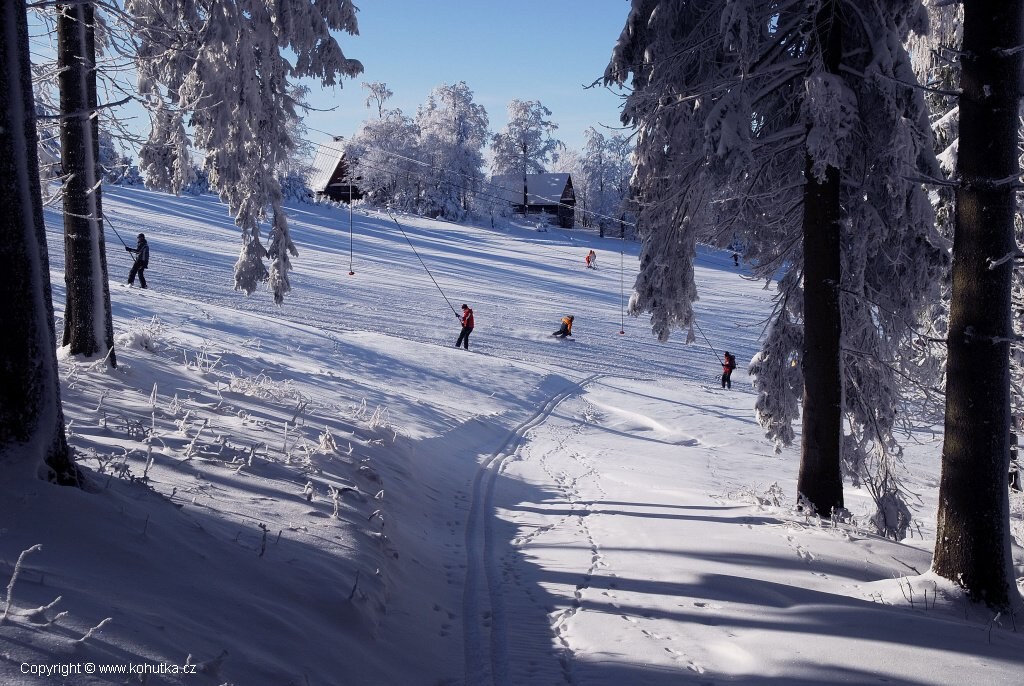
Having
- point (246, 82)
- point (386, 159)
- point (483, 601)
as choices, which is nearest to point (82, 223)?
point (246, 82)

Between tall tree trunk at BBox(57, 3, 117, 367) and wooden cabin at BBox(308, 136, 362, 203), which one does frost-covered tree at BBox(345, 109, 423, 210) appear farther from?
tall tree trunk at BBox(57, 3, 117, 367)

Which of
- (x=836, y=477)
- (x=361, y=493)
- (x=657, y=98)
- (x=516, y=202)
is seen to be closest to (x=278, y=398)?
(x=361, y=493)

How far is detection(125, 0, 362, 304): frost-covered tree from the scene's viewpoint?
9.76 meters

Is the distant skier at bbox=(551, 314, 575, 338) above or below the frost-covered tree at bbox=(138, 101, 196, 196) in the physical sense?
below

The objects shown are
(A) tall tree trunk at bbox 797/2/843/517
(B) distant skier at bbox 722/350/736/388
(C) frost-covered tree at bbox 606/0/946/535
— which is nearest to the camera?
(C) frost-covered tree at bbox 606/0/946/535

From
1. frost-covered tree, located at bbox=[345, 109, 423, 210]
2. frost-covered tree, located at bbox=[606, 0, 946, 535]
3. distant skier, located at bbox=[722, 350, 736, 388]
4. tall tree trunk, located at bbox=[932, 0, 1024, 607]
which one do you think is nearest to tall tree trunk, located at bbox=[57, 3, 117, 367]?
frost-covered tree, located at bbox=[606, 0, 946, 535]

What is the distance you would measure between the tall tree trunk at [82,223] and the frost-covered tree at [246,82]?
0.88 m

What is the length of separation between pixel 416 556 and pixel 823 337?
19.5ft

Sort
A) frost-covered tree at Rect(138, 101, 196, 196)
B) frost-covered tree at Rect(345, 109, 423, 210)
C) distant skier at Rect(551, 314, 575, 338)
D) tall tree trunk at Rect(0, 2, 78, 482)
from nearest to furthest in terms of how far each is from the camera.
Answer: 1. tall tree trunk at Rect(0, 2, 78, 482)
2. frost-covered tree at Rect(138, 101, 196, 196)
3. distant skier at Rect(551, 314, 575, 338)
4. frost-covered tree at Rect(345, 109, 423, 210)

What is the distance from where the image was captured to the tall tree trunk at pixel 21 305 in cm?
433

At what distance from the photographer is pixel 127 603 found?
11.4 ft

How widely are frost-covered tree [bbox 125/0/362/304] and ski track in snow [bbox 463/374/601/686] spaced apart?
4.81m

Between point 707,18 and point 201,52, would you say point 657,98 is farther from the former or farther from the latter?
point 201,52

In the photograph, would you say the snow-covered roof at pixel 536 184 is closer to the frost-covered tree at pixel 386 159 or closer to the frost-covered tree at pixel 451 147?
the frost-covered tree at pixel 451 147
